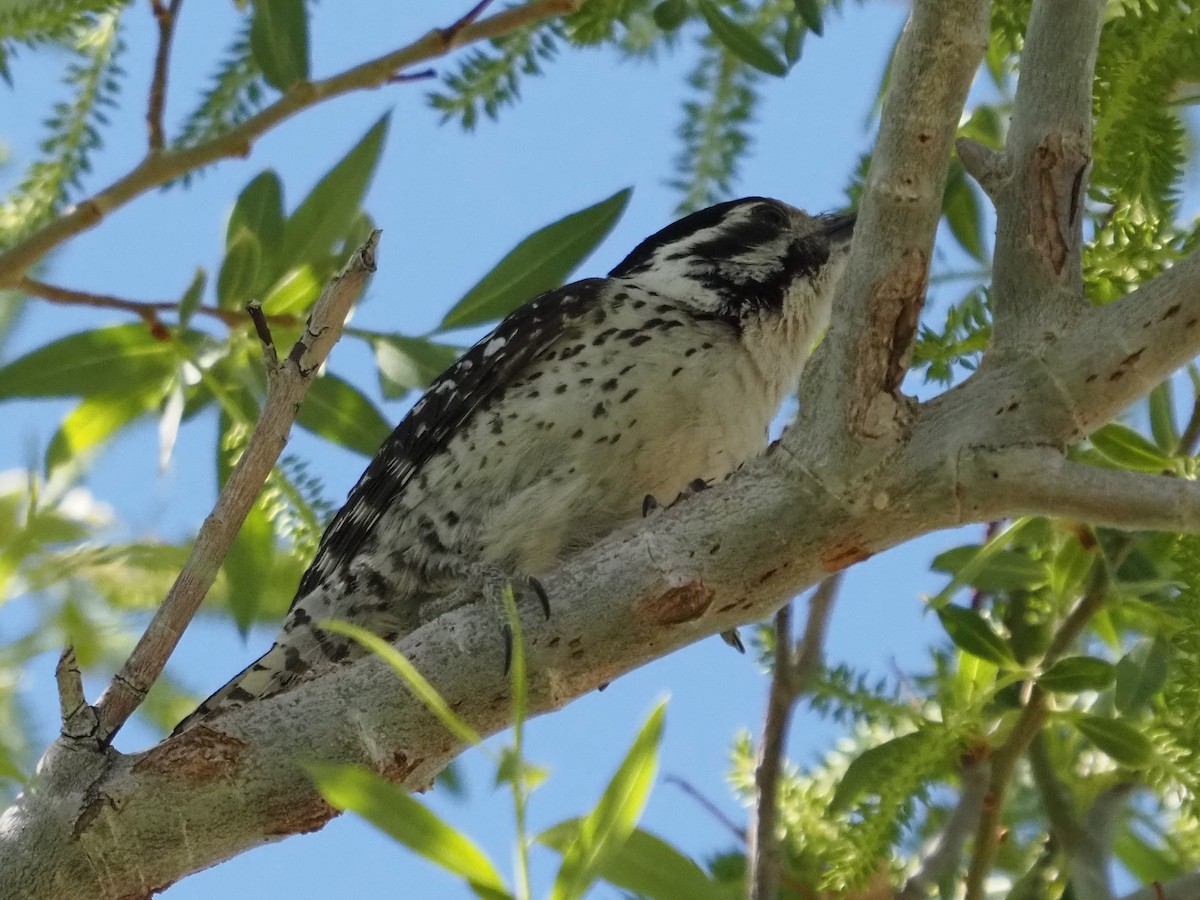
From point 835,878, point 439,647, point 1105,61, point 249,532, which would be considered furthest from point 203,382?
point 1105,61

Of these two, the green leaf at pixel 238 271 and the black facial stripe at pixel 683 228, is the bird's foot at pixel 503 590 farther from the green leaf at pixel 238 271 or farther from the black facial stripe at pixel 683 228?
the black facial stripe at pixel 683 228

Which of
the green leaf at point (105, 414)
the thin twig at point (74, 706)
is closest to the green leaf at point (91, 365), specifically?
the green leaf at point (105, 414)

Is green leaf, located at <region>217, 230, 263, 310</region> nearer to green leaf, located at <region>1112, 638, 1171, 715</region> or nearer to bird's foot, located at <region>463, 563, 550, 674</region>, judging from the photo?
bird's foot, located at <region>463, 563, 550, 674</region>

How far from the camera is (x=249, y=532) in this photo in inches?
92.7

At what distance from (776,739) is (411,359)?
32.6 inches

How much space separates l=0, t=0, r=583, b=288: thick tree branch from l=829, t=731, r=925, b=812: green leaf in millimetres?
1103

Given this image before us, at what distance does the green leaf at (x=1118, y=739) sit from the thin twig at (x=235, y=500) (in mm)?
1023

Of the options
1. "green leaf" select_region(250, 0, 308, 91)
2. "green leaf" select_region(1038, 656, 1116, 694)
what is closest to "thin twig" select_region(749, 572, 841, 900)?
"green leaf" select_region(1038, 656, 1116, 694)

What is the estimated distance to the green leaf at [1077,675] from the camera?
6.09 ft

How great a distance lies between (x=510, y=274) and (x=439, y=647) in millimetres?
879

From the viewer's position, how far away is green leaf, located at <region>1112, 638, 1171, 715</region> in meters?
1.80

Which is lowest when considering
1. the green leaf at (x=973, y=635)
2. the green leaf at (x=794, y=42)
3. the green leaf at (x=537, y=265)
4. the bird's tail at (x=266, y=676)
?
the green leaf at (x=973, y=635)

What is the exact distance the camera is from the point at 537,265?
95.8 inches

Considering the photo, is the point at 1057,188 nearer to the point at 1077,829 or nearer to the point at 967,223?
the point at 967,223
